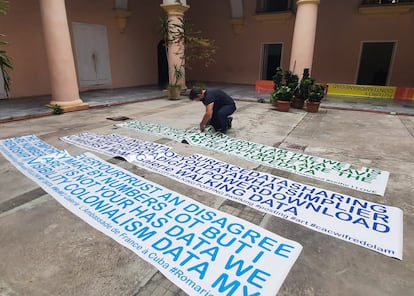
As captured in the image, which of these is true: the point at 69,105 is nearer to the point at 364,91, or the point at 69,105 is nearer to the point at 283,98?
the point at 283,98

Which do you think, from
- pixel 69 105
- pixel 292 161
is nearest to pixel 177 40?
pixel 69 105

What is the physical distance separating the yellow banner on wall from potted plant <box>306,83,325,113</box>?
11.7 ft

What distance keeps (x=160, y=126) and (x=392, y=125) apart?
5.16 m

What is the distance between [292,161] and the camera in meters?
3.72

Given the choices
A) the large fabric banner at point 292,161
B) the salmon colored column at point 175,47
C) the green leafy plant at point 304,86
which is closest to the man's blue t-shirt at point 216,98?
the large fabric banner at point 292,161

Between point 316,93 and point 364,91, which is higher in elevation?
point 316,93

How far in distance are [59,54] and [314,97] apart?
6.69m

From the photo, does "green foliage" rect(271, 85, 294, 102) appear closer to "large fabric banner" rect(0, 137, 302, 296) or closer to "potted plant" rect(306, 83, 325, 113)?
"potted plant" rect(306, 83, 325, 113)

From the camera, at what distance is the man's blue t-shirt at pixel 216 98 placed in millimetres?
4801

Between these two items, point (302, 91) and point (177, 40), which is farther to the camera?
point (177, 40)

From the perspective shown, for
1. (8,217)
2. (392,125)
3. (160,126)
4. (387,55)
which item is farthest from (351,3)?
(8,217)

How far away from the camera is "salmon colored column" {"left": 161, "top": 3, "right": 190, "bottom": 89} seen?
29.3ft

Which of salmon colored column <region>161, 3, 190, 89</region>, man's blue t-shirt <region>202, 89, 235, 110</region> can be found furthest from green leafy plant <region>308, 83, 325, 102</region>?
salmon colored column <region>161, 3, 190, 89</region>

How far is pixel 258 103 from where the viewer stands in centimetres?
870
